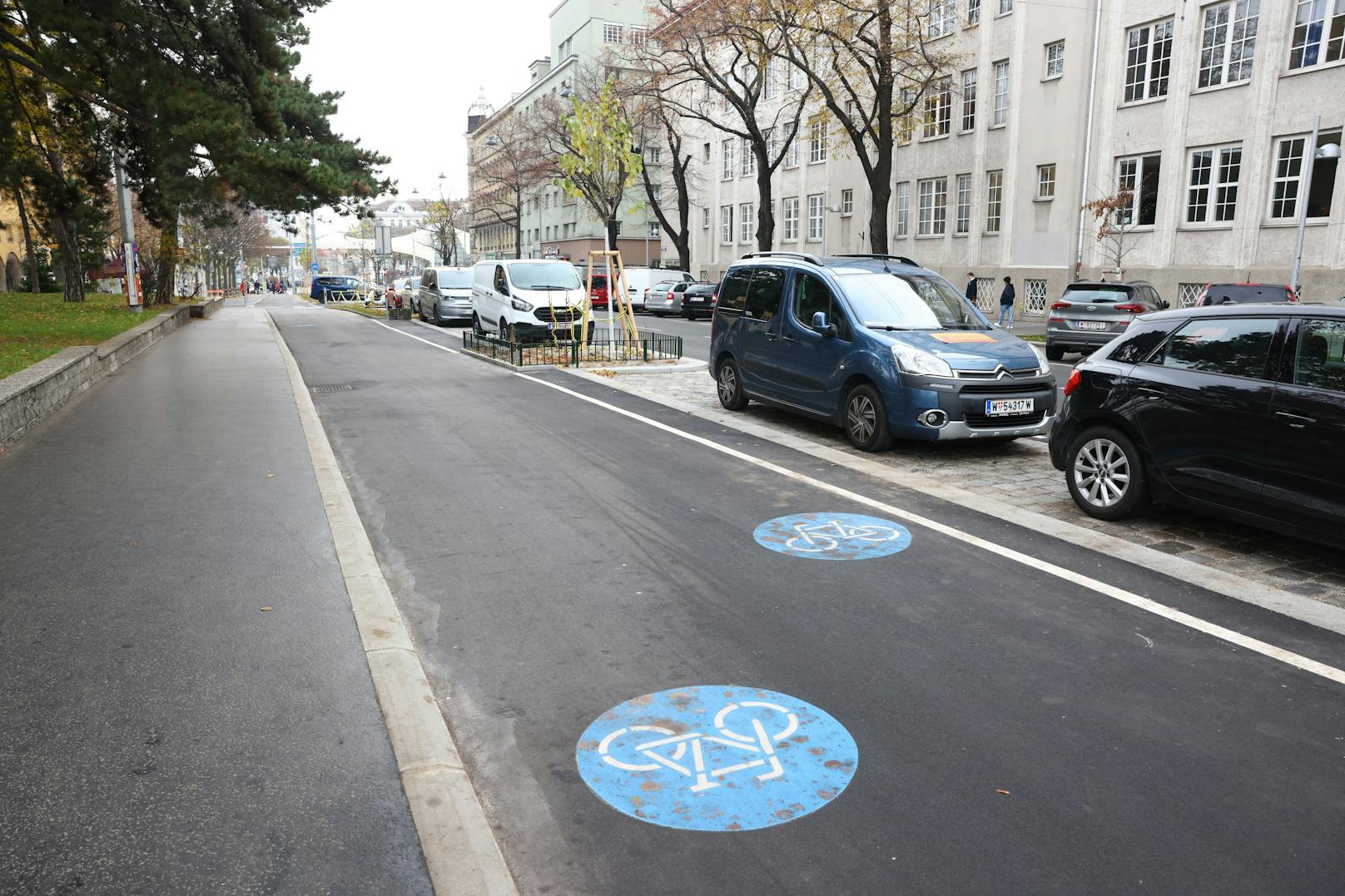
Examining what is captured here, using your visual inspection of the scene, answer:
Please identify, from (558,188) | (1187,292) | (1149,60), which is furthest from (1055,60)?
(558,188)

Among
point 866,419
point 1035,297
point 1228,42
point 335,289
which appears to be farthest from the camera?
Answer: point 335,289

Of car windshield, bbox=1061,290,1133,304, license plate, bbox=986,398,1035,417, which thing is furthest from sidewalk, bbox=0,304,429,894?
car windshield, bbox=1061,290,1133,304

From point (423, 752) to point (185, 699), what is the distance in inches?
45.8

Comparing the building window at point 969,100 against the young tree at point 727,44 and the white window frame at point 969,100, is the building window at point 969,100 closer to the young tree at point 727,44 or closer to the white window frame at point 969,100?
the white window frame at point 969,100

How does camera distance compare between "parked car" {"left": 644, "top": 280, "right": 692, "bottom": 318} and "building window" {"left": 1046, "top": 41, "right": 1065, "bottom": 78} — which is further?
"parked car" {"left": 644, "top": 280, "right": 692, "bottom": 318}

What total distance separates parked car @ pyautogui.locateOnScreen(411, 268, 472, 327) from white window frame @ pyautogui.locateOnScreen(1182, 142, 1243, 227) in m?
22.0

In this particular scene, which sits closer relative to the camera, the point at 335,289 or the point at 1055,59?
the point at 1055,59

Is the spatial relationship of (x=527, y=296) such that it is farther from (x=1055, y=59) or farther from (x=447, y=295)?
(x=1055, y=59)

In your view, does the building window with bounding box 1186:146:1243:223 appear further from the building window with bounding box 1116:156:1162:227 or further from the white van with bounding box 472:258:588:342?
the white van with bounding box 472:258:588:342

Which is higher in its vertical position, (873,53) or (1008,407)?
(873,53)

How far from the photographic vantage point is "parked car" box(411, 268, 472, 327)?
29.3 metres

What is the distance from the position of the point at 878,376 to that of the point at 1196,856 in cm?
652

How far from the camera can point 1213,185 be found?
28.4m

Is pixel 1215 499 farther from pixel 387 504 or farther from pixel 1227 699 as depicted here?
pixel 387 504
